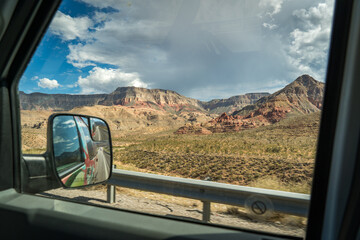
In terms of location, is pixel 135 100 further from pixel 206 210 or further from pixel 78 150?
pixel 206 210

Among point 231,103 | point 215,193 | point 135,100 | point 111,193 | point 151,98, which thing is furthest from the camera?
point 135,100

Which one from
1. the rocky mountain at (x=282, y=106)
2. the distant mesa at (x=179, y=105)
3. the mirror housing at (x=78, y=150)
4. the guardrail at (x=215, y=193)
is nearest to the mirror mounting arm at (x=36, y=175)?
the mirror housing at (x=78, y=150)

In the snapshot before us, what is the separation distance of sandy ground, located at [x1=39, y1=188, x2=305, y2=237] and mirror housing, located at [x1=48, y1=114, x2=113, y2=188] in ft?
0.66

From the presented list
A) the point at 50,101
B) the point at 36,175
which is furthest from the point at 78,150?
the point at 50,101

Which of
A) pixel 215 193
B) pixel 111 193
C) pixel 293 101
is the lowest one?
pixel 111 193

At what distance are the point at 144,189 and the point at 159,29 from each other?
1.47 metres

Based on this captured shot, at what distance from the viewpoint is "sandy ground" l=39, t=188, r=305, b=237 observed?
1.56 m

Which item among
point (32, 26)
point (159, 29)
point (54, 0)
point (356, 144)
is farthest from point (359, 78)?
point (32, 26)

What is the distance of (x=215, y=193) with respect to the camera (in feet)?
6.82

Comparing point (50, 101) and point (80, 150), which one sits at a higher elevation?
point (50, 101)

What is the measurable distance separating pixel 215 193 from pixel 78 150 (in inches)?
43.8

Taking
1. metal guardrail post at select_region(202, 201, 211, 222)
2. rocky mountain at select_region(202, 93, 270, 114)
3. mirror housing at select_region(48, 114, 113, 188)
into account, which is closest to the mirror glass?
mirror housing at select_region(48, 114, 113, 188)

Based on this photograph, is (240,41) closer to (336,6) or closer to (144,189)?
(336,6)

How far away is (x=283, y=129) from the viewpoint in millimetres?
2598
